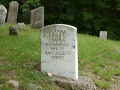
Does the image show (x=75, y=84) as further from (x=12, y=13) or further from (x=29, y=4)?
(x=29, y=4)

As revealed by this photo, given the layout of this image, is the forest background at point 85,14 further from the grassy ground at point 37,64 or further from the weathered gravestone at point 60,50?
the weathered gravestone at point 60,50

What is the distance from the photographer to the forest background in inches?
837

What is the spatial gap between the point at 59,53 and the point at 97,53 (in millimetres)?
3566

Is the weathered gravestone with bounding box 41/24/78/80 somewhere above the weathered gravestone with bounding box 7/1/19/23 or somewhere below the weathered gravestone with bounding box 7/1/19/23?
below

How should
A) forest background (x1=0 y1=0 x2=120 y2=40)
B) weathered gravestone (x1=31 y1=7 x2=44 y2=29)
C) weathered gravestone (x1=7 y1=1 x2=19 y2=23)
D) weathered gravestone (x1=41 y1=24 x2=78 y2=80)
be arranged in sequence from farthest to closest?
forest background (x1=0 y1=0 x2=120 y2=40)
weathered gravestone (x1=7 y1=1 x2=19 y2=23)
weathered gravestone (x1=31 y1=7 x2=44 y2=29)
weathered gravestone (x1=41 y1=24 x2=78 y2=80)

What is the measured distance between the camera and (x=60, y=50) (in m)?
6.15


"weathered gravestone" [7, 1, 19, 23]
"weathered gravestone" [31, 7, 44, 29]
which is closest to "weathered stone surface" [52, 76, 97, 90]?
"weathered gravestone" [31, 7, 44, 29]

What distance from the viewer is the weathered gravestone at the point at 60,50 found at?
5.95 meters

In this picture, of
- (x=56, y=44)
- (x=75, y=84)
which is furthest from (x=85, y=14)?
(x=75, y=84)

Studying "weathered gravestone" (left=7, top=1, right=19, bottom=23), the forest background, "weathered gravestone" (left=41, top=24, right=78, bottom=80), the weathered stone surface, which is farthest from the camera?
the forest background

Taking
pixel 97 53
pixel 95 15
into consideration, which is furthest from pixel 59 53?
pixel 95 15

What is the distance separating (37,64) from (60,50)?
1065mm

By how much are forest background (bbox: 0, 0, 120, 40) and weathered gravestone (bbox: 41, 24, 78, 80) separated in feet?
49.1

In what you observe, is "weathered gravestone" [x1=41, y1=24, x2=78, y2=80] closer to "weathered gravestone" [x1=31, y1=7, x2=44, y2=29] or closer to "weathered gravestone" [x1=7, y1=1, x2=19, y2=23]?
"weathered gravestone" [x1=31, y1=7, x2=44, y2=29]
